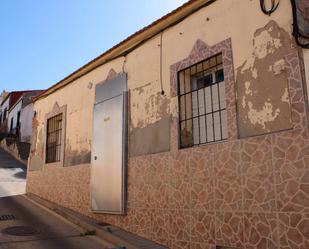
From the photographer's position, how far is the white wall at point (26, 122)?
26312 millimetres

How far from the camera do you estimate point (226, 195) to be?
4855 mm

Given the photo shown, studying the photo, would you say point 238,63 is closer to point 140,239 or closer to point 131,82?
point 131,82

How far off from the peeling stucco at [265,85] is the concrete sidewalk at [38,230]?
3.47 metres

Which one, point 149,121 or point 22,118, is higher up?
point 22,118

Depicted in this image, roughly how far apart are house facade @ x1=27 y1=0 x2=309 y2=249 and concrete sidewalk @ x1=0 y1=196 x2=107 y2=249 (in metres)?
0.70

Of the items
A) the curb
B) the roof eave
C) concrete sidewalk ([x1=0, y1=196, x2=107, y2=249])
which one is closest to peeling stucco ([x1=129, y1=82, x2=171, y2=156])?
the roof eave

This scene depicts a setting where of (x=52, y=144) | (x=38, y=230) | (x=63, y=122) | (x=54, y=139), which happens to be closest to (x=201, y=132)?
(x=38, y=230)

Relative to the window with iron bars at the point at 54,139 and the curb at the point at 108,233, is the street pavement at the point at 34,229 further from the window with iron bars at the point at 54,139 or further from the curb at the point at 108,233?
the window with iron bars at the point at 54,139

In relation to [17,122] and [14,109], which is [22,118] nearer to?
[17,122]

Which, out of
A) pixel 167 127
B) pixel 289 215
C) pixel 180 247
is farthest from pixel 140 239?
pixel 289 215

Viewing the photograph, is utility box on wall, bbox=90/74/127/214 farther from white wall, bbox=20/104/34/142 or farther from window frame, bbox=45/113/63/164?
white wall, bbox=20/104/34/142

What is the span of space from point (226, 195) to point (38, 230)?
4.21m

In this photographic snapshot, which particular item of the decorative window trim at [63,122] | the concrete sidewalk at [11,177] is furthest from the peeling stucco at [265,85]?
the concrete sidewalk at [11,177]

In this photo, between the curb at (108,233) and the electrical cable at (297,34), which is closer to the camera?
the electrical cable at (297,34)
